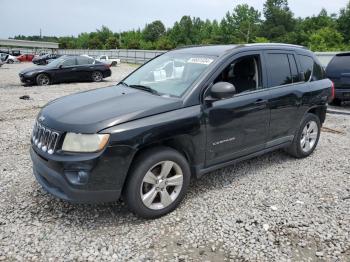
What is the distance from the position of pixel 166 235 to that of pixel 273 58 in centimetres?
296

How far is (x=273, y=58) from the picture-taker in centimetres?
479

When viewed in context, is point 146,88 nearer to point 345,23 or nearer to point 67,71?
point 67,71

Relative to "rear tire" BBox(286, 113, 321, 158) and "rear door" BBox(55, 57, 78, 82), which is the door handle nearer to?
"rear tire" BBox(286, 113, 321, 158)

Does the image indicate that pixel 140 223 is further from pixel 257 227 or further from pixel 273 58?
pixel 273 58

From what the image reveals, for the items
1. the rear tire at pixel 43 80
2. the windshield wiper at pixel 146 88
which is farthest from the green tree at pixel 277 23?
the windshield wiper at pixel 146 88

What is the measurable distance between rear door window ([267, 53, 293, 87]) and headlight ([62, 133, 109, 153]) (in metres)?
2.62

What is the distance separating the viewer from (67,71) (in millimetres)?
15711

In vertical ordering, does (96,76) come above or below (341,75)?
below

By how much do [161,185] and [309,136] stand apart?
10.5 ft

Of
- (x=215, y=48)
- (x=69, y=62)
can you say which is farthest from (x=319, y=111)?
(x=69, y=62)

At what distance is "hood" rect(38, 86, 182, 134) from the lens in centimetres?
325

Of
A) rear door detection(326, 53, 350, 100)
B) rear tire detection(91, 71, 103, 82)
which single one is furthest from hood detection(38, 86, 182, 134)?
rear tire detection(91, 71, 103, 82)

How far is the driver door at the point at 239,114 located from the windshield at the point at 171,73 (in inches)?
10.8

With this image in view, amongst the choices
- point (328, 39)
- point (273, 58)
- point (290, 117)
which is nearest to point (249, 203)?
point (290, 117)
